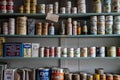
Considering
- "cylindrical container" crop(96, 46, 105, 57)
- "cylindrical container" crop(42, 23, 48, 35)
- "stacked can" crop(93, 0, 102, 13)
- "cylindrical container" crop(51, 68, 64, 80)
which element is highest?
"stacked can" crop(93, 0, 102, 13)

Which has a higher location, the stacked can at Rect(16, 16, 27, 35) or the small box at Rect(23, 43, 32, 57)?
the stacked can at Rect(16, 16, 27, 35)

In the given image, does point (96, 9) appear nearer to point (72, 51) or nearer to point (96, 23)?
point (96, 23)

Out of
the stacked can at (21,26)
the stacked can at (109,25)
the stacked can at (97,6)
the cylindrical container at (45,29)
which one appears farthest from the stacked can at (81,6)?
the stacked can at (21,26)

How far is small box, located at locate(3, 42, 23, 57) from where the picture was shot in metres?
2.10

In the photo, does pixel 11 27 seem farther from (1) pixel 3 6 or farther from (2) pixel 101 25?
(2) pixel 101 25

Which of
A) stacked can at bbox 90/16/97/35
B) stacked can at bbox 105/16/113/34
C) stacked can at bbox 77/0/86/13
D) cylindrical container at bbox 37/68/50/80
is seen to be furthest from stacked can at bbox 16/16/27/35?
stacked can at bbox 105/16/113/34

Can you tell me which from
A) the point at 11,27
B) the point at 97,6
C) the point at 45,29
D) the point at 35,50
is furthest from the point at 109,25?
the point at 11,27

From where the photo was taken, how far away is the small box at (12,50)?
2102 millimetres

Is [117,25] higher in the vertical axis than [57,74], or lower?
higher

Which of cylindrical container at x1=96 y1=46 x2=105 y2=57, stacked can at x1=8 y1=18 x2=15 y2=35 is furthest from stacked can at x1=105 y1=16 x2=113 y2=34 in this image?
stacked can at x1=8 y1=18 x2=15 y2=35

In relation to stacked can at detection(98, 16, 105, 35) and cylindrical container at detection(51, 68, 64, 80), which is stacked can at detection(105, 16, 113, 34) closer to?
stacked can at detection(98, 16, 105, 35)

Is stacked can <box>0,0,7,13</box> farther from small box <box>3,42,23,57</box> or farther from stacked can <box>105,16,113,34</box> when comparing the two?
stacked can <box>105,16,113,34</box>

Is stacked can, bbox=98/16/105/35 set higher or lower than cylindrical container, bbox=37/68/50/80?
higher

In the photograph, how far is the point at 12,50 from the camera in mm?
2105
